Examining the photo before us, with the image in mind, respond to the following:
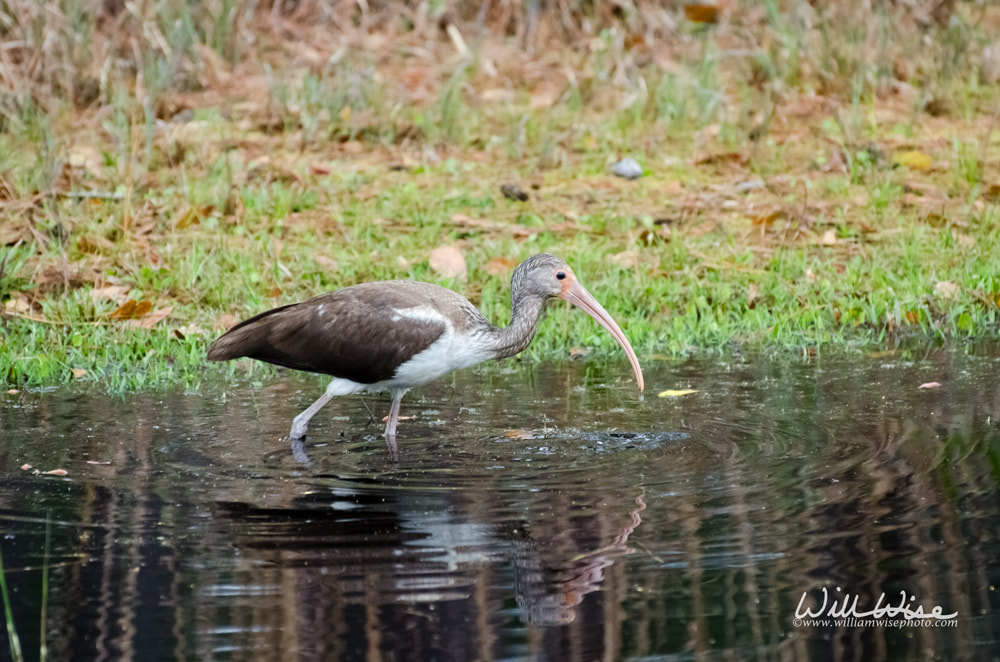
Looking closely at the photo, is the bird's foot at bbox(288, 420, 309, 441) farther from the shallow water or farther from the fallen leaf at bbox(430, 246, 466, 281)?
the fallen leaf at bbox(430, 246, 466, 281)

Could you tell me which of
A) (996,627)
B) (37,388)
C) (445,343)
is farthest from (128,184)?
(996,627)

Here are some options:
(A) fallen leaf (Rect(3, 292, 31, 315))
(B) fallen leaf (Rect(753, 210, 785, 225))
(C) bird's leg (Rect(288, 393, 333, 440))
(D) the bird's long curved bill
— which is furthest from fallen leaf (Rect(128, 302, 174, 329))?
(B) fallen leaf (Rect(753, 210, 785, 225))

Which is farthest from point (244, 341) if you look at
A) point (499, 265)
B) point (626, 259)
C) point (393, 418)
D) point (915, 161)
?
point (915, 161)

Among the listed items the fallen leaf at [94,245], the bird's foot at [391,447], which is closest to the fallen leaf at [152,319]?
the fallen leaf at [94,245]

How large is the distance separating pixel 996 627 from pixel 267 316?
13.6 feet

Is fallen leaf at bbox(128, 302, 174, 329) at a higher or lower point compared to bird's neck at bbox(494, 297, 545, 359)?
lower

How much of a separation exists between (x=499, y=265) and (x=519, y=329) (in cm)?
232

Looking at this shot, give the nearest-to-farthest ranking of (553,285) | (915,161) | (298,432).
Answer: (298,432) < (553,285) < (915,161)

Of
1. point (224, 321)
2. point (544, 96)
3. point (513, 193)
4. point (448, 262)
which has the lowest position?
point (224, 321)

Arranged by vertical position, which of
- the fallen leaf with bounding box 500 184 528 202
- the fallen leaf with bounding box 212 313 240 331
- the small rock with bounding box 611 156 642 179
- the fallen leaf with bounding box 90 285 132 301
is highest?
the small rock with bounding box 611 156 642 179

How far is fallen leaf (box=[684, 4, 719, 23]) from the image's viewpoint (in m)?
14.8

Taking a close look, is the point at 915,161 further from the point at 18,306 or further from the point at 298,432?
the point at 18,306
